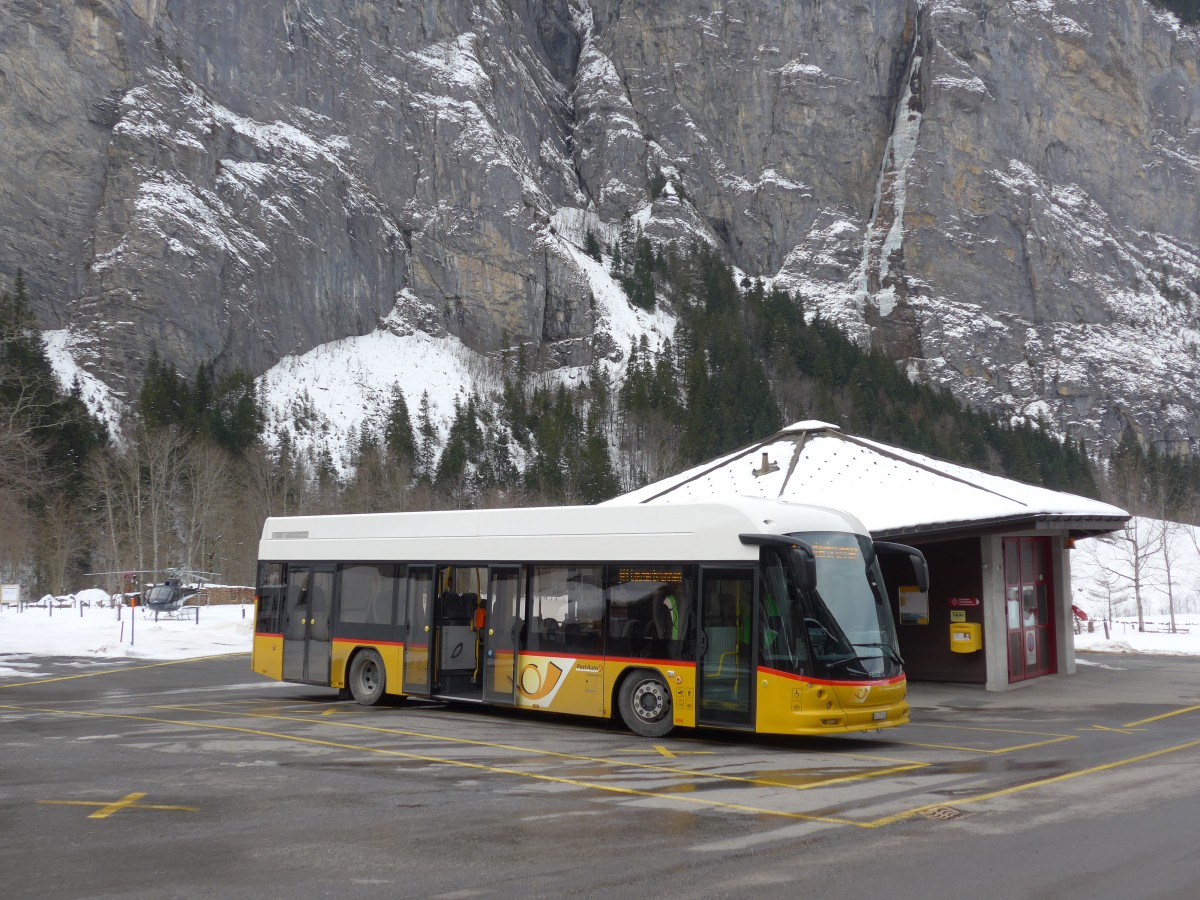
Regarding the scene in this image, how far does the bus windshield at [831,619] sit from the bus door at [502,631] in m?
3.98

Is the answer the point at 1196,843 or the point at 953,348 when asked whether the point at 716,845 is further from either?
the point at 953,348

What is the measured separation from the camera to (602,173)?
463ft

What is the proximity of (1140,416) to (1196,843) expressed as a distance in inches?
5069

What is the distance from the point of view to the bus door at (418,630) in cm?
1562

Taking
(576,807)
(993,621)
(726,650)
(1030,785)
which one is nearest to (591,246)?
(993,621)

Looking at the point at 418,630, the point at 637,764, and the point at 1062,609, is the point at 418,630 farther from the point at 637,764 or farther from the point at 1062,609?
the point at 1062,609

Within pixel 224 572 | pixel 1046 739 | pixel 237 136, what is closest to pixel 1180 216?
pixel 237 136

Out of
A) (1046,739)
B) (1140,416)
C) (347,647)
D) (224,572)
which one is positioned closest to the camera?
(1046,739)

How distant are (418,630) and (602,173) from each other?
432ft

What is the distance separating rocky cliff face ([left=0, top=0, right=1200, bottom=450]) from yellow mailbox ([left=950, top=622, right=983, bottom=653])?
85.1 meters

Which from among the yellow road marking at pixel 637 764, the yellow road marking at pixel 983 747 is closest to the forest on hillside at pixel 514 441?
the yellow road marking at pixel 637 764

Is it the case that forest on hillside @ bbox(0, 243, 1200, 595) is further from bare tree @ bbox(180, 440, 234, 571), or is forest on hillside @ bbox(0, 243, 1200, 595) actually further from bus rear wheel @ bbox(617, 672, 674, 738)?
bus rear wheel @ bbox(617, 672, 674, 738)

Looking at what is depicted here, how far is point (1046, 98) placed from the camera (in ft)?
437

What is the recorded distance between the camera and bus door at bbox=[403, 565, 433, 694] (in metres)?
15.6
